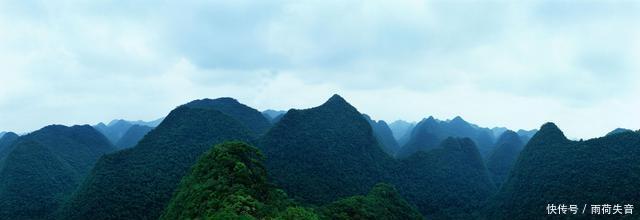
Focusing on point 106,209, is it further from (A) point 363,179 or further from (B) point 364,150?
(B) point 364,150

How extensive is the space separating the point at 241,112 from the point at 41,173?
3080 cm

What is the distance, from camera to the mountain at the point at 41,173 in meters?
43.3

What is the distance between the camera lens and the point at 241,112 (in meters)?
74.1

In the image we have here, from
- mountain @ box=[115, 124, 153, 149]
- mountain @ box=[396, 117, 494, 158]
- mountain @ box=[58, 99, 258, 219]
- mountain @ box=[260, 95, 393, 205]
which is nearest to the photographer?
mountain @ box=[58, 99, 258, 219]

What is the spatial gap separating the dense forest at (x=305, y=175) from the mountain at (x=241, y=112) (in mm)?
15914

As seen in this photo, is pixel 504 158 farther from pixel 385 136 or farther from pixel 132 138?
pixel 132 138

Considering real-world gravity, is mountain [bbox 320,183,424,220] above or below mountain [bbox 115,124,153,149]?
below

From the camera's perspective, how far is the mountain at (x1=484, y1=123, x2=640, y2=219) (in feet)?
121

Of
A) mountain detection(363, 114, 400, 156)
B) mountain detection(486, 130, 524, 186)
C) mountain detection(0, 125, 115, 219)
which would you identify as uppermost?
mountain detection(363, 114, 400, 156)

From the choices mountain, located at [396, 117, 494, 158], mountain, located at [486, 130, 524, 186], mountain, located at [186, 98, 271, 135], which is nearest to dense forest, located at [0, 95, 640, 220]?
mountain, located at [486, 130, 524, 186]

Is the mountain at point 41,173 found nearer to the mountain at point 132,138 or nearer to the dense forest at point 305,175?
the dense forest at point 305,175

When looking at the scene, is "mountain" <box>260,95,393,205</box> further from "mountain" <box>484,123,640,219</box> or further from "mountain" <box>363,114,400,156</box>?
"mountain" <box>363,114,400,156</box>

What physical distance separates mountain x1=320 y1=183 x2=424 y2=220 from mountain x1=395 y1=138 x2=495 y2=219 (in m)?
14.8

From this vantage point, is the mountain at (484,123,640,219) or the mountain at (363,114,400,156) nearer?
the mountain at (484,123,640,219)
